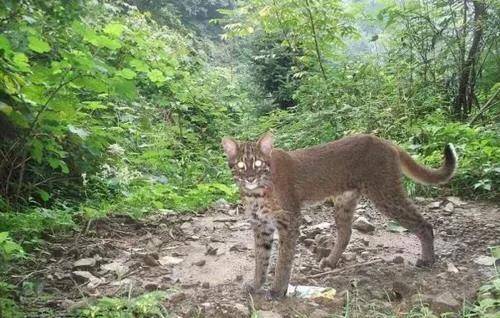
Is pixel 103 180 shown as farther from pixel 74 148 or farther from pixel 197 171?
pixel 197 171

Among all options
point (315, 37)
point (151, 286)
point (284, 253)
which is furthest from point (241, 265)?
point (315, 37)

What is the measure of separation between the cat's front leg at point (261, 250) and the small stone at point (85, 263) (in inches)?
Result: 58.5

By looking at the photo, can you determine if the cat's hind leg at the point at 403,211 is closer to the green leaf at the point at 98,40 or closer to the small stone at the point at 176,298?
the small stone at the point at 176,298

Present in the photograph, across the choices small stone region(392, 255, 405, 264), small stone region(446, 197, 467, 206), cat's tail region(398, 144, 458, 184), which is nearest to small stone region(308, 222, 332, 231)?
small stone region(392, 255, 405, 264)

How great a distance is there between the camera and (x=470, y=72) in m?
9.48

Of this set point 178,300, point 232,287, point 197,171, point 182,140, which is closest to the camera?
point 178,300

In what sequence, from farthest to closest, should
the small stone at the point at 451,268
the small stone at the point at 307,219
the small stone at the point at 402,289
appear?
the small stone at the point at 307,219, the small stone at the point at 451,268, the small stone at the point at 402,289

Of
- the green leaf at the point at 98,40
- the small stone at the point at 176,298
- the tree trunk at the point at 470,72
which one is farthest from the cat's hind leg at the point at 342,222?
the tree trunk at the point at 470,72

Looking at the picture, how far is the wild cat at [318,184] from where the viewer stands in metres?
4.47

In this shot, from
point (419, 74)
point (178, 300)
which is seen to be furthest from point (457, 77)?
point (178, 300)

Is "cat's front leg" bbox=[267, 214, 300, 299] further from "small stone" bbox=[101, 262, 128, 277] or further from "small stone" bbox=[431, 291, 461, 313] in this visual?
"small stone" bbox=[101, 262, 128, 277]

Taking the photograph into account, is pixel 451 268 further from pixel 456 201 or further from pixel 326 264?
pixel 456 201

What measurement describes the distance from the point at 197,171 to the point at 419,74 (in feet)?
15.4

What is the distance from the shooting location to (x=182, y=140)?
1124cm
